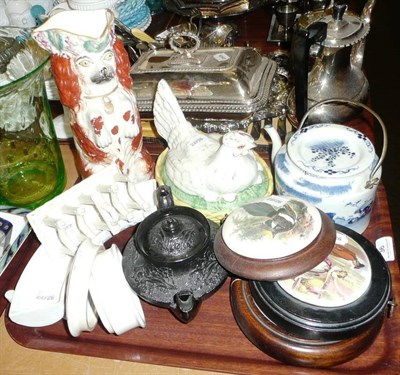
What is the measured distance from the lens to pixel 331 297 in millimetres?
604

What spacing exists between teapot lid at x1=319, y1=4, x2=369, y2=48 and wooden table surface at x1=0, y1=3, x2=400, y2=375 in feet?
1.33

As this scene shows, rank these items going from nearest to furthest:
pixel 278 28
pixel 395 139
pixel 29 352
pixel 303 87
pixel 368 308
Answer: pixel 368 308, pixel 29 352, pixel 303 87, pixel 278 28, pixel 395 139

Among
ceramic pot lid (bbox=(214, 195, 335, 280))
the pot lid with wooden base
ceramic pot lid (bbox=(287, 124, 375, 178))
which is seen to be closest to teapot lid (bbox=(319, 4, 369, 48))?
ceramic pot lid (bbox=(287, 124, 375, 178))

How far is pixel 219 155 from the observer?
0.74m

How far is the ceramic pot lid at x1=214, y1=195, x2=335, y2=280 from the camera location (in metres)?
0.57

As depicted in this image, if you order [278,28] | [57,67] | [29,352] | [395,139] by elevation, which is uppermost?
[57,67]

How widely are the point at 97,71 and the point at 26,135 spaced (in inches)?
12.4

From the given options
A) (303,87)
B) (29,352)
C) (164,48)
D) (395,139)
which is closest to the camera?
(29,352)

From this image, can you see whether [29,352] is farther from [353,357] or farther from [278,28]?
[278,28]

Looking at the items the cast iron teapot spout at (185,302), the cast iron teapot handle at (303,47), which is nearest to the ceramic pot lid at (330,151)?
the cast iron teapot handle at (303,47)

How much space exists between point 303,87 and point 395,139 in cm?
115

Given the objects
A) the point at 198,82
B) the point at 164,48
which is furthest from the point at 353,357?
the point at 164,48

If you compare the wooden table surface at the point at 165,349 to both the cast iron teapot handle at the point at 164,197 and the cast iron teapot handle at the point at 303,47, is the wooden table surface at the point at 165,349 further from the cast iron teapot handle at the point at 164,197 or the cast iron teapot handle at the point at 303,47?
the cast iron teapot handle at the point at 303,47

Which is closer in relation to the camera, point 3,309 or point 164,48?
point 3,309
